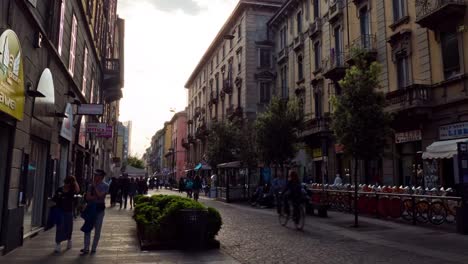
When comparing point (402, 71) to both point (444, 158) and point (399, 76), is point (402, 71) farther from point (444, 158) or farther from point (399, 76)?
point (444, 158)

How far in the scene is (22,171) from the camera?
388 inches

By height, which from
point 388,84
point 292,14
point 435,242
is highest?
point 292,14

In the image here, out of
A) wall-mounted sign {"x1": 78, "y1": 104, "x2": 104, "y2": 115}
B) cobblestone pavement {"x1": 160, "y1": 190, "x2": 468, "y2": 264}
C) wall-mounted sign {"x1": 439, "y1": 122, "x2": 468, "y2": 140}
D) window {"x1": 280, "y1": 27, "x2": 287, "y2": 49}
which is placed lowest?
cobblestone pavement {"x1": 160, "y1": 190, "x2": 468, "y2": 264}

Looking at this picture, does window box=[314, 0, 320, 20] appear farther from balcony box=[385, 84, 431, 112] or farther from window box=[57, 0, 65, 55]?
window box=[57, 0, 65, 55]

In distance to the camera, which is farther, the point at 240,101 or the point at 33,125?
the point at 240,101

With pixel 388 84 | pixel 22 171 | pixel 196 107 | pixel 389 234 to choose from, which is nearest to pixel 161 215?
pixel 22 171

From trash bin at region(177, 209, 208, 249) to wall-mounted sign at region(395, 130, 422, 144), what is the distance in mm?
14240

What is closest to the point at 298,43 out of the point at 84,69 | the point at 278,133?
the point at 278,133

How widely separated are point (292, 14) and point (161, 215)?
96.5 feet

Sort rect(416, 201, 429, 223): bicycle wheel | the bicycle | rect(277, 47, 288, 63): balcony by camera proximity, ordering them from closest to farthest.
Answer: the bicycle, rect(416, 201, 429, 223): bicycle wheel, rect(277, 47, 288, 63): balcony

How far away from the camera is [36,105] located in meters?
10.5

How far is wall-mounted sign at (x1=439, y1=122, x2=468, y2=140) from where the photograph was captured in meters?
17.5

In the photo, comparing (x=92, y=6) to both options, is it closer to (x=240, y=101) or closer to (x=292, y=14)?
(x=292, y=14)

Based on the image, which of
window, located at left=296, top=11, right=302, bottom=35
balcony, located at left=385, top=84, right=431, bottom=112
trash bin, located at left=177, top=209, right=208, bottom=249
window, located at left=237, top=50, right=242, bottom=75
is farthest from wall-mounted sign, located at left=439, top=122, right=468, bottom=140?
window, located at left=237, top=50, right=242, bottom=75
